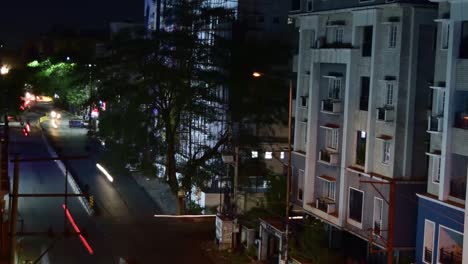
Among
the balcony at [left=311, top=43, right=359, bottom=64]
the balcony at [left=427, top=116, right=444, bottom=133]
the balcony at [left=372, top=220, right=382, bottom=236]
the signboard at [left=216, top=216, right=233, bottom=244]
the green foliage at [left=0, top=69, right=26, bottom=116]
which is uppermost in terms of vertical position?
the balcony at [left=311, top=43, right=359, bottom=64]

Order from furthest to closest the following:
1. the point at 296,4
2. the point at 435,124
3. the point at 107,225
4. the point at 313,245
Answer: the point at 107,225, the point at 296,4, the point at 313,245, the point at 435,124

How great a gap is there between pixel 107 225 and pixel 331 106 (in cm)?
1119

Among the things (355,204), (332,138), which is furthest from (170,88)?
(355,204)

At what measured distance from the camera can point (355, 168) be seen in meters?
24.0

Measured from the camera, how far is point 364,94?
948 inches

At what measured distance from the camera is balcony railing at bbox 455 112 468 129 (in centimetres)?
1942

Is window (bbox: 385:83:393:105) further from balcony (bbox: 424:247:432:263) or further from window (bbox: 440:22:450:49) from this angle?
balcony (bbox: 424:247:432:263)

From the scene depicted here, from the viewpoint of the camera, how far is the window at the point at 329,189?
2548 centimetres

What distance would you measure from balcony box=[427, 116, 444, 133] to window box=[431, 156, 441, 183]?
2.31ft

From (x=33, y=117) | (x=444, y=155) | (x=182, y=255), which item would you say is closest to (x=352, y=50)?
(x=444, y=155)

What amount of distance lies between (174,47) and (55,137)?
30.0 metres

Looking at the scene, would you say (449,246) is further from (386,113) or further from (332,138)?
(332,138)

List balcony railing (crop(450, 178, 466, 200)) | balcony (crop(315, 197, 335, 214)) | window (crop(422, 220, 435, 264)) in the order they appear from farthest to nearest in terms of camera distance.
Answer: balcony (crop(315, 197, 335, 214)), window (crop(422, 220, 435, 264)), balcony railing (crop(450, 178, 466, 200))

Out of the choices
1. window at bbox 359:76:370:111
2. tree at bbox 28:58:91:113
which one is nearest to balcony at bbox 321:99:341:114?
window at bbox 359:76:370:111
